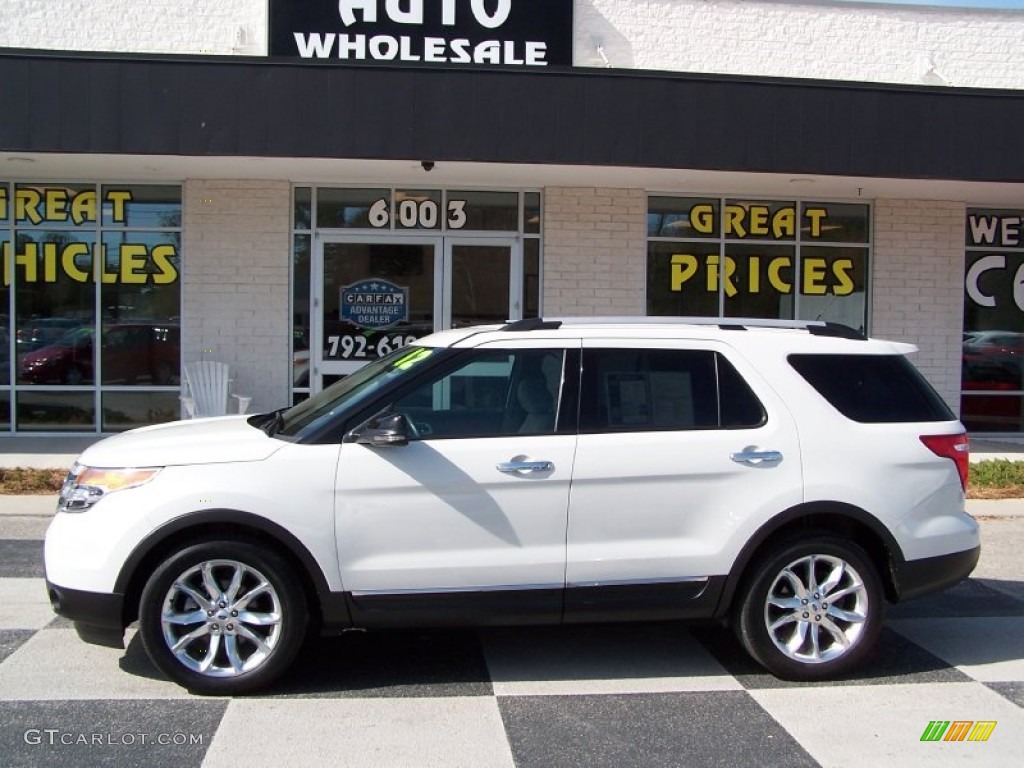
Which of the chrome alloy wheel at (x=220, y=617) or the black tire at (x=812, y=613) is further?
the black tire at (x=812, y=613)

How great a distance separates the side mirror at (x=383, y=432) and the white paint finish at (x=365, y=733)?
1.24 m

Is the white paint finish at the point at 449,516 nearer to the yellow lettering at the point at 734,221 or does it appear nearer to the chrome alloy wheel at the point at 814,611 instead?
the chrome alloy wheel at the point at 814,611

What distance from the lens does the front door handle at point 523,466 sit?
4.78 m

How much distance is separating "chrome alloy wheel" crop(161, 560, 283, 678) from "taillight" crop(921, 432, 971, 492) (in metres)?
3.38

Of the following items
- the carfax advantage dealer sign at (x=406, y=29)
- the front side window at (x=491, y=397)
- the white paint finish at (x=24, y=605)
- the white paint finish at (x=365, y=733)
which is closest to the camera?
the white paint finish at (x=365, y=733)

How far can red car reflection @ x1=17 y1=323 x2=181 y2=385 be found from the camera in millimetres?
12625

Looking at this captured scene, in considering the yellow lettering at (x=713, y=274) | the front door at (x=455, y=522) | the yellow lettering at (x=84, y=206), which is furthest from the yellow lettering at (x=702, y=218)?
the front door at (x=455, y=522)

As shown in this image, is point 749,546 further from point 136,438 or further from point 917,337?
point 917,337

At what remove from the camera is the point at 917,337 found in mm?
13492

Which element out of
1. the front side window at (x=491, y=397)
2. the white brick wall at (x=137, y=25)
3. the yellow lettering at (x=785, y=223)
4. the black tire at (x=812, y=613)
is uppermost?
the white brick wall at (x=137, y=25)

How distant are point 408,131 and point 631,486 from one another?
6.63 meters

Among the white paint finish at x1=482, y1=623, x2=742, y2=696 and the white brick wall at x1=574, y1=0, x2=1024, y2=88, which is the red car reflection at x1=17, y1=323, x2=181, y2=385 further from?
the white paint finish at x1=482, y1=623, x2=742, y2=696

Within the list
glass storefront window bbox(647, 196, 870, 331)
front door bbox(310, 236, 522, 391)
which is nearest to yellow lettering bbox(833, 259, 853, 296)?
glass storefront window bbox(647, 196, 870, 331)

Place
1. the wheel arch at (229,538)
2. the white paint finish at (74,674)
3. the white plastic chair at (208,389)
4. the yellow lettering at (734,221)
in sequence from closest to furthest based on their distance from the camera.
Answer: the wheel arch at (229,538) < the white paint finish at (74,674) < the white plastic chair at (208,389) < the yellow lettering at (734,221)
